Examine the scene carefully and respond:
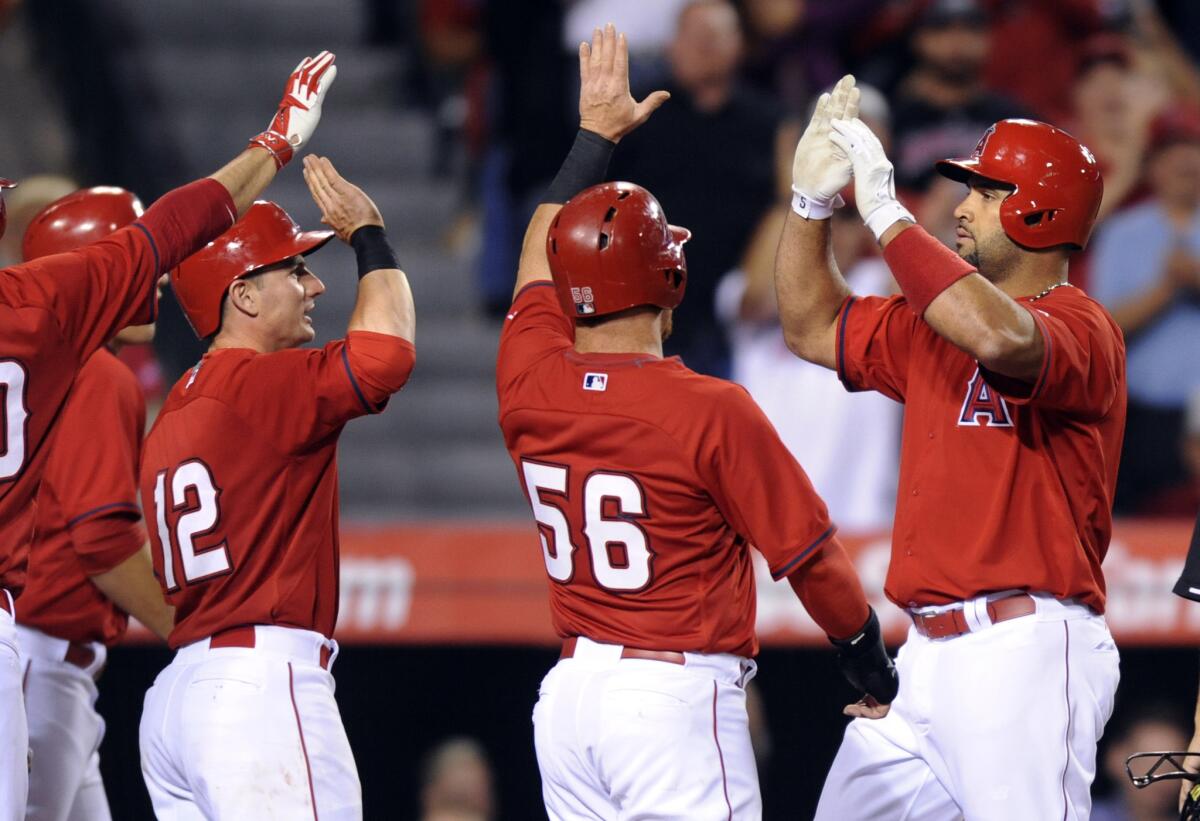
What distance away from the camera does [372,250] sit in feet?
12.3

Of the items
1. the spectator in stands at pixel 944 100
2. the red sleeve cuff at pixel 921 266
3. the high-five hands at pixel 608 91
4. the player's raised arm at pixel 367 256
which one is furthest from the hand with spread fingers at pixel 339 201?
the spectator in stands at pixel 944 100

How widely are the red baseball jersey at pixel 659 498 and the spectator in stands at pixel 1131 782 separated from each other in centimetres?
298

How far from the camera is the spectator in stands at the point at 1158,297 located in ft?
20.2

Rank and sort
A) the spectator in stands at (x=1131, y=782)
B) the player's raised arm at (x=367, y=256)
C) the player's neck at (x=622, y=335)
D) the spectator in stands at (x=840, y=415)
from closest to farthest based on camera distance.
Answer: the player's neck at (x=622, y=335), the player's raised arm at (x=367, y=256), the spectator in stands at (x=1131, y=782), the spectator in stands at (x=840, y=415)

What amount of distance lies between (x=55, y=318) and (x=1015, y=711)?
2.08 meters

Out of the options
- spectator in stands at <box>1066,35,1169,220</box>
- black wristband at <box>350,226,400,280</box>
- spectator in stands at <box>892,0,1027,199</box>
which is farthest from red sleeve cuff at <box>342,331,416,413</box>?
spectator in stands at <box>1066,35,1169,220</box>

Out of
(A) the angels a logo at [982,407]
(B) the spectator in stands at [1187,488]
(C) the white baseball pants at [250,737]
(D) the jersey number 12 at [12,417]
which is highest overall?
(D) the jersey number 12 at [12,417]

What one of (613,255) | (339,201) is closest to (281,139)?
(339,201)

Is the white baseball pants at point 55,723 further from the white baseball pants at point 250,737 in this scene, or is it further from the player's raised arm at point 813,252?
the player's raised arm at point 813,252

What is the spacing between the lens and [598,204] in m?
3.31

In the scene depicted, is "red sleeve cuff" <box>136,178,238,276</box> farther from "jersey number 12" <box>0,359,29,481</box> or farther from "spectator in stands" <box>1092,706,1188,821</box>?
"spectator in stands" <box>1092,706,1188,821</box>

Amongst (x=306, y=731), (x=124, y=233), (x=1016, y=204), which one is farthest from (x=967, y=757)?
(x=124, y=233)

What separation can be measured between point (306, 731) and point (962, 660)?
1356mm

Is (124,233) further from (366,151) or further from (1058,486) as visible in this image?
(366,151)
